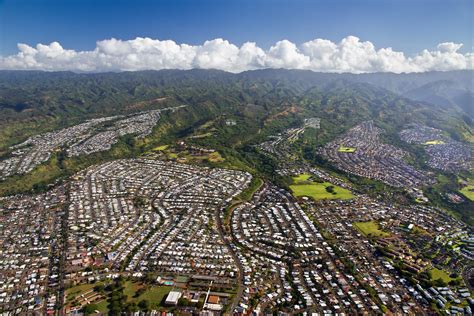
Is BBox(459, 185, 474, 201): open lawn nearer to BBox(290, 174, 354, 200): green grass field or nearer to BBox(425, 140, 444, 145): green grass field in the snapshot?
BBox(290, 174, 354, 200): green grass field

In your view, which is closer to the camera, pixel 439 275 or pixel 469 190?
pixel 439 275

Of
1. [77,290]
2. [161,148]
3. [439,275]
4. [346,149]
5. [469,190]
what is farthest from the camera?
[346,149]

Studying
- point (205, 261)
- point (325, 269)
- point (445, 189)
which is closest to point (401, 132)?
point (445, 189)

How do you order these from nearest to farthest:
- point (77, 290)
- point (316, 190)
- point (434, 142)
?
point (77, 290), point (316, 190), point (434, 142)

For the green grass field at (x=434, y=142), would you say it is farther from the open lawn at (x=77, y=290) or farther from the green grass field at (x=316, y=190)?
the open lawn at (x=77, y=290)

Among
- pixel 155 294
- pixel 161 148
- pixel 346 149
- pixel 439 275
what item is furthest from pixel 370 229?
pixel 161 148

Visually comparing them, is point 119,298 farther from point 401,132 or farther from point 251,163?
point 401,132

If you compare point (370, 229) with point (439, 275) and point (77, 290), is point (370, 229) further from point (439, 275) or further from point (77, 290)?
point (77, 290)

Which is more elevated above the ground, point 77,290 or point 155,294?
point 77,290
